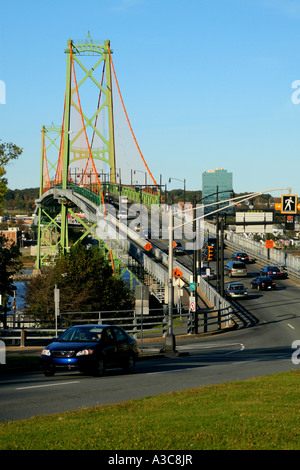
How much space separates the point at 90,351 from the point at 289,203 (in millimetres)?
19778

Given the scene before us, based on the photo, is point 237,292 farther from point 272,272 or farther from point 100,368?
point 100,368

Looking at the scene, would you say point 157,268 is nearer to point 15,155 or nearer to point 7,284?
point 7,284

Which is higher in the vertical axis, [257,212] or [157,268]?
[257,212]

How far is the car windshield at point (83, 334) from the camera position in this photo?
18.9 meters

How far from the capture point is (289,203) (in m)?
35.2

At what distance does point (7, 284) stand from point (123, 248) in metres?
29.9

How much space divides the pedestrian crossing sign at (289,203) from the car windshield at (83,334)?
18.2 m

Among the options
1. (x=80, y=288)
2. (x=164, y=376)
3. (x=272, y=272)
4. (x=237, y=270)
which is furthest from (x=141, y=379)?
(x=272, y=272)

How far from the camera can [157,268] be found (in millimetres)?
57875

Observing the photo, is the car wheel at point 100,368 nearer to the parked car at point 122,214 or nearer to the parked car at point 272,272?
the parked car at point 272,272

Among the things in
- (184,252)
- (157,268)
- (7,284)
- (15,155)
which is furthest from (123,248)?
(15,155)
